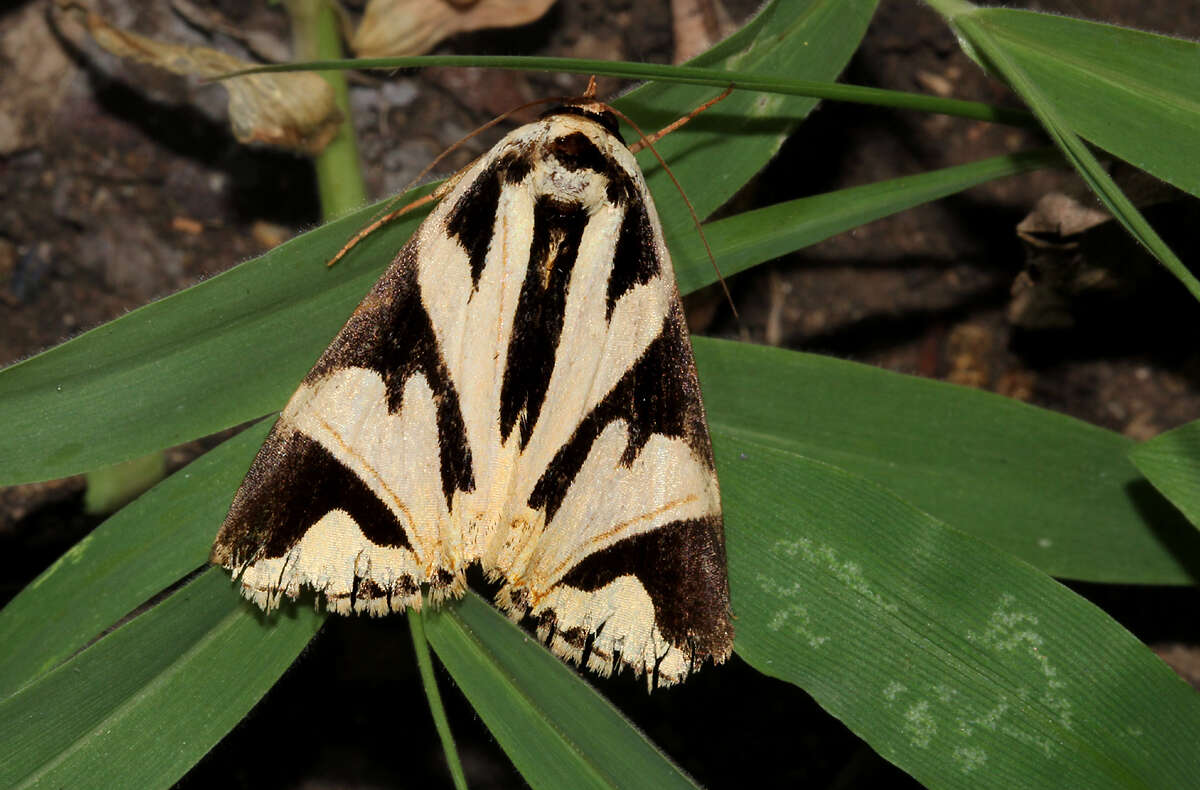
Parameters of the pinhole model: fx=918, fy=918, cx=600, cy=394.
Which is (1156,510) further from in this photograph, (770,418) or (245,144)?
(245,144)

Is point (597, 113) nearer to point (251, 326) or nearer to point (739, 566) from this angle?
point (251, 326)

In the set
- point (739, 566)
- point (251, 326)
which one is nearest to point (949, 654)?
point (739, 566)

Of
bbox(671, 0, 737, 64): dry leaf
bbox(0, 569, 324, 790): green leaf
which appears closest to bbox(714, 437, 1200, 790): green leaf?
bbox(0, 569, 324, 790): green leaf

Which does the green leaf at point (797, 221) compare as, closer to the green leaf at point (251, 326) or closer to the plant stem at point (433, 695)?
the green leaf at point (251, 326)

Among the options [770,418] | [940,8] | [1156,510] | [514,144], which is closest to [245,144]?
[514,144]

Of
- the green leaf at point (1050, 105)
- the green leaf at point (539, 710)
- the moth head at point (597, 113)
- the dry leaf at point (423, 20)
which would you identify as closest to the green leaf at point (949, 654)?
the green leaf at point (539, 710)

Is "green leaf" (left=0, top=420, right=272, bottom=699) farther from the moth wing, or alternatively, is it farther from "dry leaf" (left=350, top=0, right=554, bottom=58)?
"dry leaf" (left=350, top=0, right=554, bottom=58)
